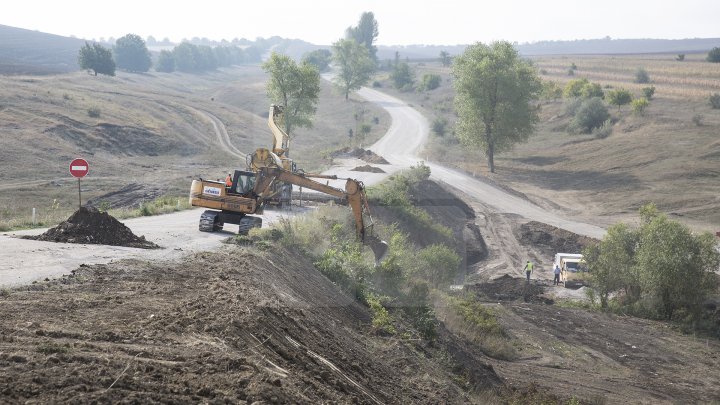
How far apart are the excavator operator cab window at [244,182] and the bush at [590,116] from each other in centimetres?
6302

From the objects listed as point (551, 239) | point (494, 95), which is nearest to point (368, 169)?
point (551, 239)

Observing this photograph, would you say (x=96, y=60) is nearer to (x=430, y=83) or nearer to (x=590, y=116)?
(x=430, y=83)

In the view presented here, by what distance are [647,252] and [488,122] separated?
1528 inches

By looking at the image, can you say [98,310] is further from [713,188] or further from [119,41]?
[119,41]

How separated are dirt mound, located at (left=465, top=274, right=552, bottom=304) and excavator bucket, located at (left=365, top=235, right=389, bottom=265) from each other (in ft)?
31.0

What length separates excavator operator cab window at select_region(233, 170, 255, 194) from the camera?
2662 centimetres

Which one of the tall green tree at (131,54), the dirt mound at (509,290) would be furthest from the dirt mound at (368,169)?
the tall green tree at (131,54)

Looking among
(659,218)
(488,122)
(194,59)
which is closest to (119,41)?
(194,59)

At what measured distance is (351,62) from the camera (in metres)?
124

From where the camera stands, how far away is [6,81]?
252 ft

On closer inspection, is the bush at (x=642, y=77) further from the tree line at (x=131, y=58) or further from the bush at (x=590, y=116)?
the tree line at (x=131, y=58)

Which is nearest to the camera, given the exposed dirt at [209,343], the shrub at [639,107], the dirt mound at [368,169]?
the exposed dirt at [209,343]

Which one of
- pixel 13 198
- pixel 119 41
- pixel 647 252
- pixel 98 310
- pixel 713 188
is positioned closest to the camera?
pixel 98 310

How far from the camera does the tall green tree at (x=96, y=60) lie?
111 meters
